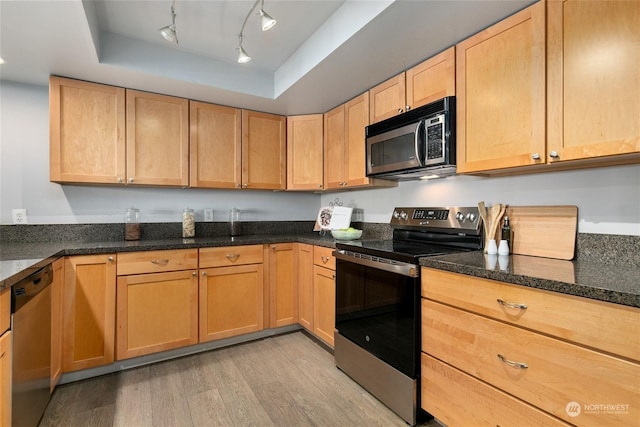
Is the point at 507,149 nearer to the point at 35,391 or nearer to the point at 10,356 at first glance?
the point at 10,356

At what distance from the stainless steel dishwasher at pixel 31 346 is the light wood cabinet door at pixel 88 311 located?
0.23 metres

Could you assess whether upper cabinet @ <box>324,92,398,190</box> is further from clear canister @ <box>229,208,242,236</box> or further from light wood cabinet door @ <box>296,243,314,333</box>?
clear canister @ <box>229,208,242,236</box>

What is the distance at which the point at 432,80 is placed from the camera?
1922 mm

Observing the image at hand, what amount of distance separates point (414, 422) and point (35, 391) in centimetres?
194

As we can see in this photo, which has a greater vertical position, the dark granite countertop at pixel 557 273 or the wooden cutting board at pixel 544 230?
the wooden cutting board at pixel 544 230

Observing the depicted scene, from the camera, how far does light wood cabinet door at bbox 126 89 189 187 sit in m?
2.46

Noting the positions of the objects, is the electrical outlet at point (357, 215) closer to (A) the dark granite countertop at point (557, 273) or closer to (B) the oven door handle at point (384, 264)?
(B) the oven door handle at point (384, 264)

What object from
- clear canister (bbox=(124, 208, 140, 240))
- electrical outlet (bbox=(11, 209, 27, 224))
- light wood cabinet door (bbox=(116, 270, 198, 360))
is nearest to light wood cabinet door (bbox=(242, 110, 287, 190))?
clear canister (bbox=(124, 208, 140, 240))

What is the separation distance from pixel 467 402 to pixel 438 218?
111 centimetres

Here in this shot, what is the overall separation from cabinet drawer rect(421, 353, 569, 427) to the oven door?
102mm

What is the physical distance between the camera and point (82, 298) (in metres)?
2.06

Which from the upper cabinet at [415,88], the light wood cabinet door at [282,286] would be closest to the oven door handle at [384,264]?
the light wood cabinet door at [282,286]

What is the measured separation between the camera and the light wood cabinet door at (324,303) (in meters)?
2.40

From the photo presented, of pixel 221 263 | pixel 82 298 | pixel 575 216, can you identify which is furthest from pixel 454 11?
pixel 82 298
